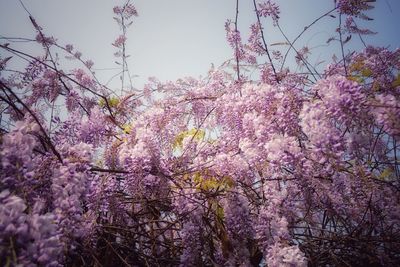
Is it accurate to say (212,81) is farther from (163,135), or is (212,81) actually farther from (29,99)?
(29,99)

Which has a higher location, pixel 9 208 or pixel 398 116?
pixel 398 116

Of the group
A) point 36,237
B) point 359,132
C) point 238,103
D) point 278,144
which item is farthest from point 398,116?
point 36,237

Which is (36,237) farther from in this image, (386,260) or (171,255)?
(386,260)

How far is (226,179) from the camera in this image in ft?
9.77

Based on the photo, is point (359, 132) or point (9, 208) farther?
point (359, 132)

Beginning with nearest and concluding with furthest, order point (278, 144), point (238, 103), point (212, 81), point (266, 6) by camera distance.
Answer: point (278, 144) < point (238, 103) < point (266, 6) < point (212, 81)

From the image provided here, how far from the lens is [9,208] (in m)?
1.50

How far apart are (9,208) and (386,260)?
3.19 meters

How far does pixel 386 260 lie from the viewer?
9.35 feet

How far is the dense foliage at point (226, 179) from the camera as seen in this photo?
1956 mm

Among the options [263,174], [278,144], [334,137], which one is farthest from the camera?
[263,174]

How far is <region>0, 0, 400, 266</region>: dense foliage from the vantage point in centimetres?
196

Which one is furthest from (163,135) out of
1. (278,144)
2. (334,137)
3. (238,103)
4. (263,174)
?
(334,137)

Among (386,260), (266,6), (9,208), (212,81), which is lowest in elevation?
(9,208)
